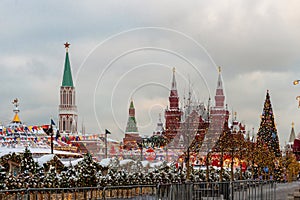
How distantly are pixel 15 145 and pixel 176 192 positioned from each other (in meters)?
43.4

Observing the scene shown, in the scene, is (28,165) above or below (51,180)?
above

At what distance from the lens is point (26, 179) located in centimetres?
2550

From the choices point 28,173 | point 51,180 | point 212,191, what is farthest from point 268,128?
point 212,191

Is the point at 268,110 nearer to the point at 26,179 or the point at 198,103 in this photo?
the point at 198,103

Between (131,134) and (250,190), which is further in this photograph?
(131,134)

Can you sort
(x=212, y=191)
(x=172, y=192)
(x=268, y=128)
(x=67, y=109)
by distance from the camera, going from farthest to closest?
(x=67, y=109) < (x=268, y=128) < (x=212, y=191) < (x=172, y=192)

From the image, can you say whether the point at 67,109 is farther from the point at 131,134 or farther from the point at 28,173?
the point at 28,173

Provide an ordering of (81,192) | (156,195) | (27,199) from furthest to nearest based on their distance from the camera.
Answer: (81,192)
(156,195)
(27,199)

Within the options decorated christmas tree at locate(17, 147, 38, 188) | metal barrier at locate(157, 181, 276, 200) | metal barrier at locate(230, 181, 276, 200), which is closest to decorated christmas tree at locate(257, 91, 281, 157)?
decorated christmas tree at locate(17, 147, 38, 188)

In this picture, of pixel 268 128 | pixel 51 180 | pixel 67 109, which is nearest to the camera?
pixel 51 180

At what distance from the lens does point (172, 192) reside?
17562 mm

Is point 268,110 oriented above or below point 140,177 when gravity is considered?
above

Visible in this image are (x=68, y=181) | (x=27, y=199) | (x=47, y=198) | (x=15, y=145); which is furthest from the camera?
(x=15, y=145)

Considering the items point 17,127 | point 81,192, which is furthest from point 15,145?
point 81,192
